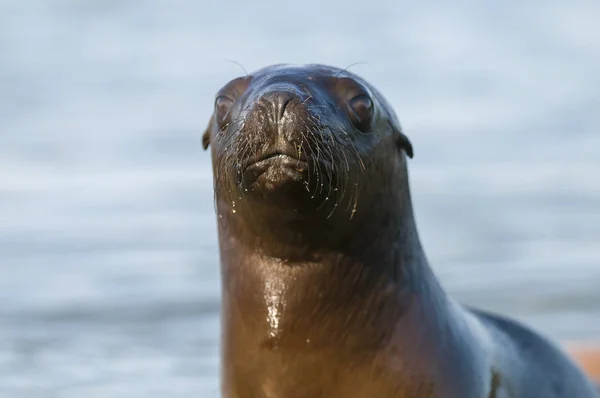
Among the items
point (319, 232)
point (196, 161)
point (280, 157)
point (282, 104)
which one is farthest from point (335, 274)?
point (196, 161)

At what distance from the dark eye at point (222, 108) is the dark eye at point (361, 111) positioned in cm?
48

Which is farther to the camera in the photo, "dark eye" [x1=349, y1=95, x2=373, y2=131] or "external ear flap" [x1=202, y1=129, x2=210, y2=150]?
"external ear flap" [x1=202, y1=129, x2=210, y2=150]

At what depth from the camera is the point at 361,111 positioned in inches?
204

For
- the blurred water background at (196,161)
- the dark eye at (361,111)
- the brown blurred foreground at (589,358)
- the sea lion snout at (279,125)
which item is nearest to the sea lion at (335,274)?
the dark eye at (361,111)

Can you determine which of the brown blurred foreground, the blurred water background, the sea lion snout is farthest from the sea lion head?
the blurred water background

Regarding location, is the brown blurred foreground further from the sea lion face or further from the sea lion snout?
the sea lion snout

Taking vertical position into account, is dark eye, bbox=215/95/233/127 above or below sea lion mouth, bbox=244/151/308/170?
above

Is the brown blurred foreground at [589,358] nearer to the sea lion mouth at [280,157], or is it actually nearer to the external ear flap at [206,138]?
the external ear flap at [206,138]

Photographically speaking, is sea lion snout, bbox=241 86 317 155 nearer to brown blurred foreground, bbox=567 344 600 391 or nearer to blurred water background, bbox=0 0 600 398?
brown blurred foreground, bbox=567 344 600 391

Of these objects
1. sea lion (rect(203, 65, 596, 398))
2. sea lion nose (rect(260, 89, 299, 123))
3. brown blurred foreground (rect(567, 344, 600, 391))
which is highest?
sea lion nose (rect(260, 89, 299, 123))

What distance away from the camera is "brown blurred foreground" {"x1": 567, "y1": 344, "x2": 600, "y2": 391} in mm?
8301

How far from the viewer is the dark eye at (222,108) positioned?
532 cm

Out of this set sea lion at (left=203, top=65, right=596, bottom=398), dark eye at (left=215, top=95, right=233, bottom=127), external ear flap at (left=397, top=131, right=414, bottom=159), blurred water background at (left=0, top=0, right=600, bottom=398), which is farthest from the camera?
blurred water background at (left=0, top=0, right=600, bottom=398)

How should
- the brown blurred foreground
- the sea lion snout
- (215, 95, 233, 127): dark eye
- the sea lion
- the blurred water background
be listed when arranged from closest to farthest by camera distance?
the sea lion snout
the sea lion
(215, 95, 233, 127): dark eye
the brown blurred foreground
the blurred water background
